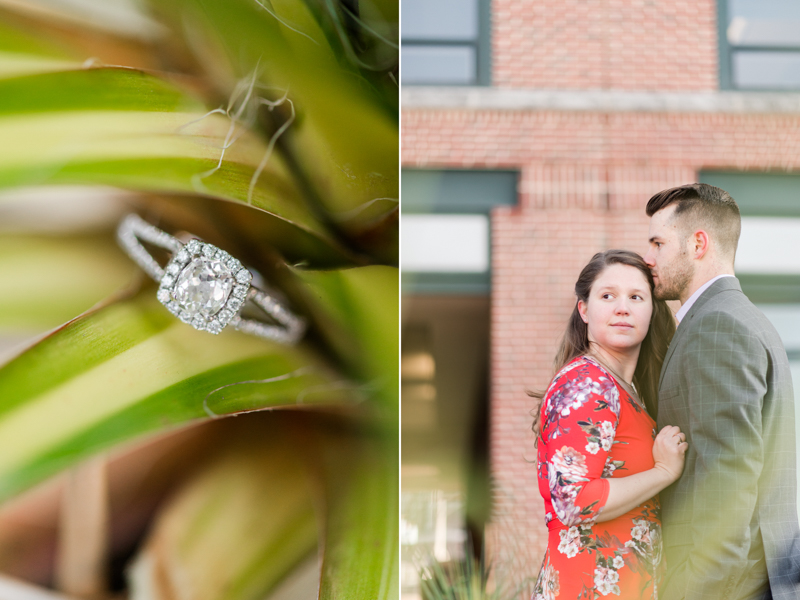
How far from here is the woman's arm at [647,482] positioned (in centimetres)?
77

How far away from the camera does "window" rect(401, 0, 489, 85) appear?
0.91 m

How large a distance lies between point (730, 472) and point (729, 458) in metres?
0.02

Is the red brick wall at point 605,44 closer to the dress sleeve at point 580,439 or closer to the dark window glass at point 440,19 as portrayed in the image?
the dark window glass at point 440,19

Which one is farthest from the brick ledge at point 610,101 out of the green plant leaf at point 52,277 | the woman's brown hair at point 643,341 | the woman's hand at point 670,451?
the green plant leaf at point 52,277

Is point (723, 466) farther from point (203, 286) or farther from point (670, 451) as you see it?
point (203, 286)

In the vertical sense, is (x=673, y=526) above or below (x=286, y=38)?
below

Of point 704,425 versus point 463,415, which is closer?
point 704,425

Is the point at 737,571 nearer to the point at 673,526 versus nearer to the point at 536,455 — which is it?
the point at 673,526

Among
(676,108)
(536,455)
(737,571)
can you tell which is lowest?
(737,571)

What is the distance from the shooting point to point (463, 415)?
2.93 ft

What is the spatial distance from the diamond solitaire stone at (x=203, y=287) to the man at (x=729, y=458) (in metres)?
0.67

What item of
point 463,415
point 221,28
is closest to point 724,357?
point 463,415

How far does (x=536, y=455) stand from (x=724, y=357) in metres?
0.30

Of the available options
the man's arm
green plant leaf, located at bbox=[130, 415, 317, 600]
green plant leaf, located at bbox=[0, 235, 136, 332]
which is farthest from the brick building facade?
green plant leaf, located at bbox=[0, 235, 136, 332]
